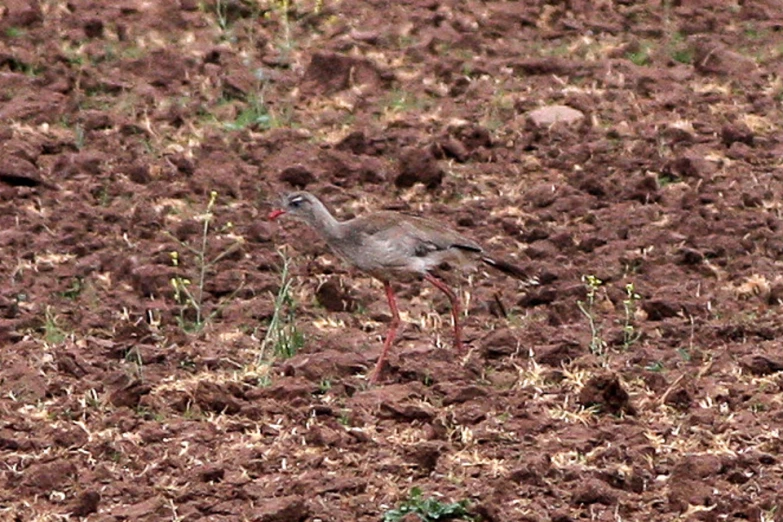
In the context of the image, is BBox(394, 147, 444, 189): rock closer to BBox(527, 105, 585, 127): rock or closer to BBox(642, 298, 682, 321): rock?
BBox(527, 105, 585, 127): rock

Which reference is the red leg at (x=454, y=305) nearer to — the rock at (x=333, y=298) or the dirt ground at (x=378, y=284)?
the dirt ground at (x=378, y=284)

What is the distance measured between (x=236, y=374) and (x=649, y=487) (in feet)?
6.60

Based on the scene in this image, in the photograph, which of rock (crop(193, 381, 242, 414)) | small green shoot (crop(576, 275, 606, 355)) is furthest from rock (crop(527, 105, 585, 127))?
rock (crop(193, 381, 242, 414))

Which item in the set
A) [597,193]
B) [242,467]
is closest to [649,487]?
[242,467]

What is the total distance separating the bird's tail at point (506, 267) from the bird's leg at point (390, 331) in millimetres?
479

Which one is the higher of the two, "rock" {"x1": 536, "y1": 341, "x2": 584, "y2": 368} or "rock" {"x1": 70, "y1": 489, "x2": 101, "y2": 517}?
"rock" {"x1": 70, "y1": 489, "x2": 101, "y2": 517}

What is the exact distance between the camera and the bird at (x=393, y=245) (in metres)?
8.89

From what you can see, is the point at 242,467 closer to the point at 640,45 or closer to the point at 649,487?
the point at 649,487

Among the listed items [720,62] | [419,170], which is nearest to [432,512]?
[419,170]

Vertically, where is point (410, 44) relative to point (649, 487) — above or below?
below

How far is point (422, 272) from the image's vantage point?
8992 mm

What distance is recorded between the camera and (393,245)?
8.89 metres

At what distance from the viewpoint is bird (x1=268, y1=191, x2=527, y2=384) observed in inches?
350

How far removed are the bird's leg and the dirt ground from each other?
0.30ft
